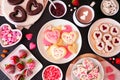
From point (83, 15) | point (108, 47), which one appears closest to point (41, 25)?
point (83, 15)

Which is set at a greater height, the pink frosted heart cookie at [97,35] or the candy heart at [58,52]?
the pink frosted heart cookie at [97,35]

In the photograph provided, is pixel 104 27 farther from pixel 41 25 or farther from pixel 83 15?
pixel 41 25

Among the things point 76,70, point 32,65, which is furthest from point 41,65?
point 76,70

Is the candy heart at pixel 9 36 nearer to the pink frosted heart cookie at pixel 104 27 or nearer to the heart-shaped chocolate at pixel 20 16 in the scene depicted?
the heart-shaped chocolate at pixel 20 16

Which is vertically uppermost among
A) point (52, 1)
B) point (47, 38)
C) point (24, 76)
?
point (52, 1)

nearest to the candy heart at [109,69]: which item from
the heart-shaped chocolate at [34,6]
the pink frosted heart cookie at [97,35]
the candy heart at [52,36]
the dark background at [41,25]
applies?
the dark background at [41,25]

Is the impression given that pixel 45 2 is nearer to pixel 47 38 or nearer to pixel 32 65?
pixel 47 38

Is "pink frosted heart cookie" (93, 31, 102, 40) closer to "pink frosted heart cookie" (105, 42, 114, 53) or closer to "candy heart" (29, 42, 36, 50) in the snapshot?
"pink frosted heart cookie" (105, 42, 114, 53)
